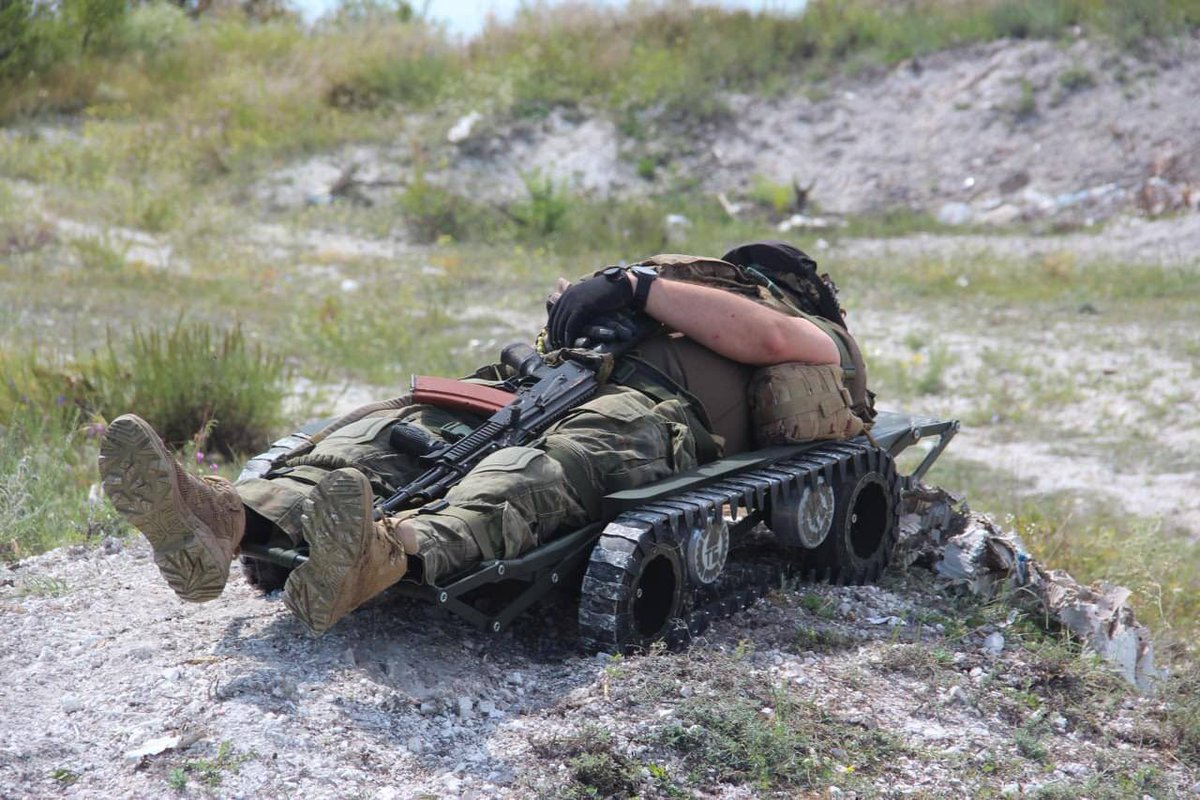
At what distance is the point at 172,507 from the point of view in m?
3.94

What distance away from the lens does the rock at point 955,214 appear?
1731cm

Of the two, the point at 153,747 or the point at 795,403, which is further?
the point at 795,403

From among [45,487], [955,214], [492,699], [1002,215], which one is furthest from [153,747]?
[955,214]

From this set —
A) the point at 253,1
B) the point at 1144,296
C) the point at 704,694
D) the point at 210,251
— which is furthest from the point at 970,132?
the point at 704,694

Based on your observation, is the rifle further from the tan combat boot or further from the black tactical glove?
the tan combat boot

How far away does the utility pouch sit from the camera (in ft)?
16.9

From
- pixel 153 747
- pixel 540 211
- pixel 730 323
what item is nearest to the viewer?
pixel 153 747

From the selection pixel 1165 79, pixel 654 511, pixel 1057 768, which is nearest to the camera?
pixel 1057 768

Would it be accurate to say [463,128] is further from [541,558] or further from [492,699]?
[492,699]

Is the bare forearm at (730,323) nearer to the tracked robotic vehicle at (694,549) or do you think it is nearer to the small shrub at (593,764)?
the tracked robotic vehicle at (694,549)

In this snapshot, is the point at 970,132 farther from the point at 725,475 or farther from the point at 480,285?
the point at 725,475

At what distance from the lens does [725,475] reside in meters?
4.93

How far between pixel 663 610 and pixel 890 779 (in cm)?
104

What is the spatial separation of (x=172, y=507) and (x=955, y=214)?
14994 mm
